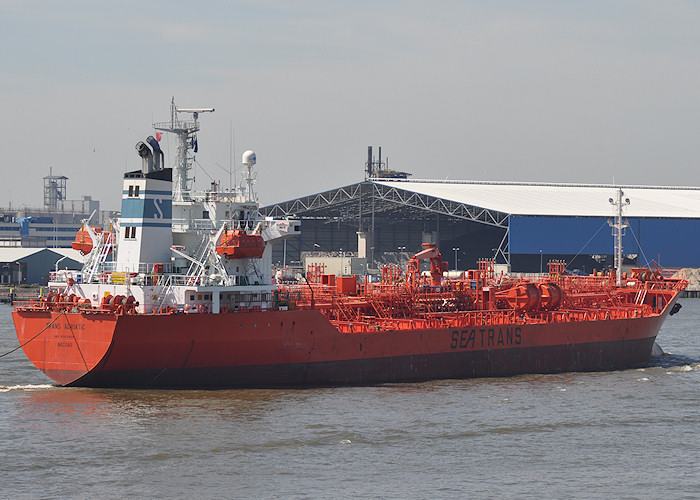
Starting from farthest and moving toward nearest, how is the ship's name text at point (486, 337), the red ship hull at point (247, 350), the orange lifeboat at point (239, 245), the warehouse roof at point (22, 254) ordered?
1. the warehouse roof at point (22, 254)
2. the ship's name text at point (486, 337)
3. the orange lifeboat at point (239, 245)
4. the red ship hull at point (247, 350)

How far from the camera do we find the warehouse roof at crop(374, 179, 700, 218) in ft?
277

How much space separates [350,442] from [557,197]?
232 ft

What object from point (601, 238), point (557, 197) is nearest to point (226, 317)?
point (601, 238)

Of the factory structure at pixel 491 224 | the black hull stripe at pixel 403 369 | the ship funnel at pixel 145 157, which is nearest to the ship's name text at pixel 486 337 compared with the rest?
the black hull stripe at pixel 403 369

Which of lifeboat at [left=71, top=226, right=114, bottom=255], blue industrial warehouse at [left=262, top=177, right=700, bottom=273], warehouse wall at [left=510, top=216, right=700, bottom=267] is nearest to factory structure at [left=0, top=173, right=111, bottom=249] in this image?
blue industrial warehouse at [left=262, top=177, right=700, bottom=273]

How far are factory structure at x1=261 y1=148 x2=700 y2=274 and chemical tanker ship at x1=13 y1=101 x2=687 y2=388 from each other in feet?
143

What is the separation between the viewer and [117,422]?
25719mm

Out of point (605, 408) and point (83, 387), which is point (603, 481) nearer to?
point (605, 408)

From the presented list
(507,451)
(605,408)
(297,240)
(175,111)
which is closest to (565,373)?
(605,408)

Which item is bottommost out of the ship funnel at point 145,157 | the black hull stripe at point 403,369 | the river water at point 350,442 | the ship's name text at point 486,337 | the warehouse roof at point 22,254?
the river water at point 350,442

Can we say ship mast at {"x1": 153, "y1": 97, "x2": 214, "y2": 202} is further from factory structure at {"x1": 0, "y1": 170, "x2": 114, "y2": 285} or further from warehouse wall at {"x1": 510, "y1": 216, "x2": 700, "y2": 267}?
warehouse wall at {"x1": 510, "y1": 216, "x2": 700, "y2": 267}

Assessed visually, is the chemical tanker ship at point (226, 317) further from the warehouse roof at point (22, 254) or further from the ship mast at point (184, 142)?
the warehouse roof at point (22, 254)

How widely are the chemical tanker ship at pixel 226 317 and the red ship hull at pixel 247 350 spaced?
0.04 m

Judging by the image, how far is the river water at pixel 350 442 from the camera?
20969mm
